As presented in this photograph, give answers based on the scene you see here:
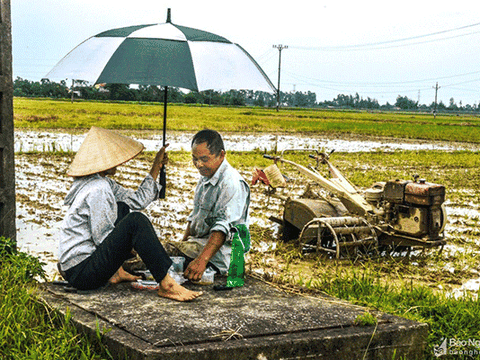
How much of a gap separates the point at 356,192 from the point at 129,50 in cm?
359

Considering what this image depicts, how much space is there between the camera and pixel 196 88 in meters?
5.14

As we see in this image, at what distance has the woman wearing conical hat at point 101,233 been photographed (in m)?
4.04

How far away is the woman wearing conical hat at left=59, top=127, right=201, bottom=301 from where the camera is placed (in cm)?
404

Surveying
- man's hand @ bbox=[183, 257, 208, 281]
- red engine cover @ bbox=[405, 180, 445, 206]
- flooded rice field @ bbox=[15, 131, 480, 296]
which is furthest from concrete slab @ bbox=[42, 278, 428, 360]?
red engine cover @ bbox=[405, 180, 445, 206]

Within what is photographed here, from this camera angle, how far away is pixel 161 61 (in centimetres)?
523

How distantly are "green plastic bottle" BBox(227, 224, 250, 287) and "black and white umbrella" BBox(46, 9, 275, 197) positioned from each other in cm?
128

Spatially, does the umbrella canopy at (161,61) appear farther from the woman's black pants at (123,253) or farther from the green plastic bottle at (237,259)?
the woman's black pants at (123,253)

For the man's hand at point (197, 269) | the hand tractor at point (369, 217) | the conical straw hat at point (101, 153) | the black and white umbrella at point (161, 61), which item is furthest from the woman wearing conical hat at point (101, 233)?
the hand tractor at point (369, 217)

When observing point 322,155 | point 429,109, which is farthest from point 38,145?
point 429,109

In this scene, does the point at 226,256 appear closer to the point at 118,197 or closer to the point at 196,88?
the point at 118,197

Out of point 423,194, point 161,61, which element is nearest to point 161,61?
point 161,61

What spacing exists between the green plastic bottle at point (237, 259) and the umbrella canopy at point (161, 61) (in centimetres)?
129

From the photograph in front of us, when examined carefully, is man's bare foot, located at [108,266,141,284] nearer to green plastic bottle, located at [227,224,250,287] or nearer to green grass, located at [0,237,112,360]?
green grass, located at [0,237,112,360]

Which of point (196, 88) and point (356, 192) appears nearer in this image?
point (196, 88)
